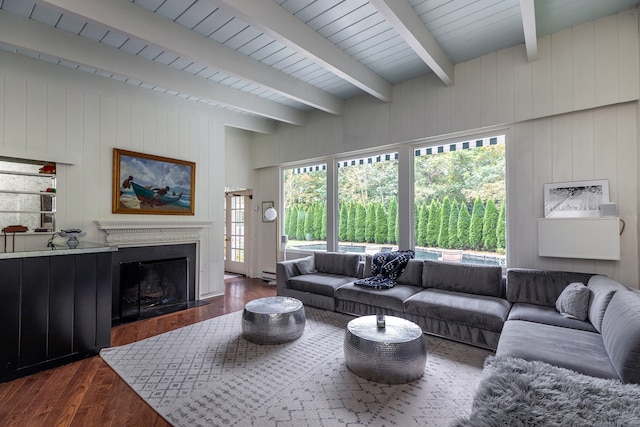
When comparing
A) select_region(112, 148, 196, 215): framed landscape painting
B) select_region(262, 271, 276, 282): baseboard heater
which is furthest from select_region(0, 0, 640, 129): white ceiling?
select_region(262, 271, 276, 282): baseboard heater

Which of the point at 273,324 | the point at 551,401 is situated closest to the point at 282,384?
the point at 273,324

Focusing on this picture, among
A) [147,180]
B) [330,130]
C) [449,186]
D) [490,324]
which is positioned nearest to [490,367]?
[490,324]

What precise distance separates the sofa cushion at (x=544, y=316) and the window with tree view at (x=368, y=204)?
6.35 feet

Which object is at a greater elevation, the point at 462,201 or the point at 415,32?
the point at 415,32

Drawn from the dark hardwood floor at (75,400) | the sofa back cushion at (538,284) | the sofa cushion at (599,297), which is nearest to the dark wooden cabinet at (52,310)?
the dark hardwood floor at (75,400)

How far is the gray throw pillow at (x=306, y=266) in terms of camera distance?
185 inches

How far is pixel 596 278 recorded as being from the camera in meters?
2.82

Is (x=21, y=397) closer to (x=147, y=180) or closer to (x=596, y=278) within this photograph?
(x=147, y=180)

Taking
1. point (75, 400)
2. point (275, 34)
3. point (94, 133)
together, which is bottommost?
point (75, 400)

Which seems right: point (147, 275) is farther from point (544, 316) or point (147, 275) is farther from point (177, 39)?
point (544, 316)

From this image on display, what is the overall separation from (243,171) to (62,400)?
490cm

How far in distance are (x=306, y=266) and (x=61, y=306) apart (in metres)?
2.96

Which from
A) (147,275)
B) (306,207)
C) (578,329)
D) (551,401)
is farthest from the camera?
(306,207)

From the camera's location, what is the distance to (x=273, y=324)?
3.05 metres
